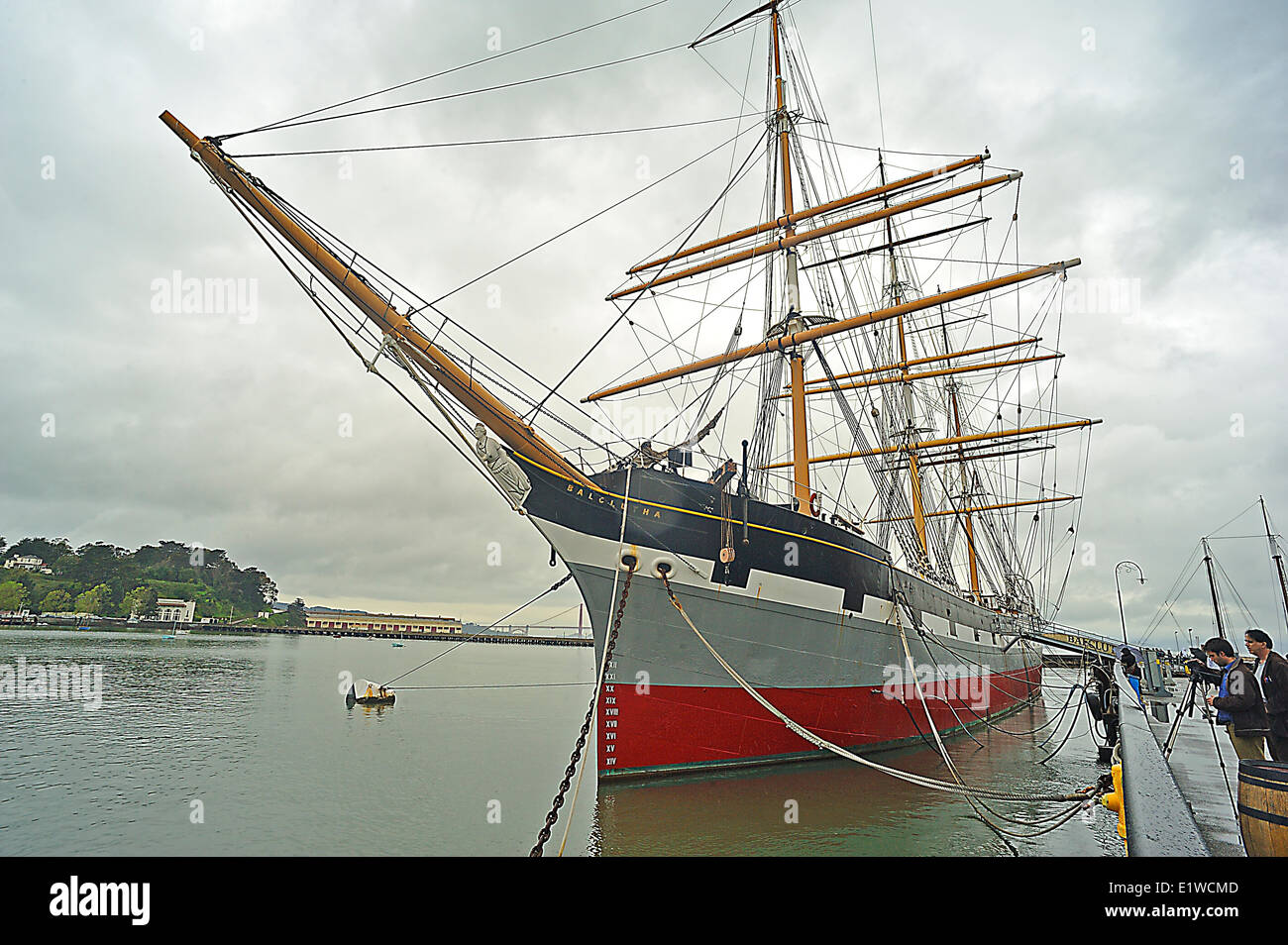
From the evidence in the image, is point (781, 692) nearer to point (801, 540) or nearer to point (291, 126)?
point (801, 540)

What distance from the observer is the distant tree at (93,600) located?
7138 cm

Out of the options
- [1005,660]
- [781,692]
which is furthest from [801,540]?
[1005,660]

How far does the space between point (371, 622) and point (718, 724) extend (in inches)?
4823

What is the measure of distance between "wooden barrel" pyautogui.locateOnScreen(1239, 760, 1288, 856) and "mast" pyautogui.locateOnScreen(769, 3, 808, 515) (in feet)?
30.7

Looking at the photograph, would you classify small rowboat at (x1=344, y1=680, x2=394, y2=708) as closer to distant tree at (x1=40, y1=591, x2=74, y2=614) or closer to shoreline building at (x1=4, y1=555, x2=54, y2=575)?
distant tree at (x1=40, y1=591, x2=74, y2=614)

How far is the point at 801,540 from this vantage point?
11.4 m

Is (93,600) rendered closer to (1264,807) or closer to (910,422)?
(910,422)

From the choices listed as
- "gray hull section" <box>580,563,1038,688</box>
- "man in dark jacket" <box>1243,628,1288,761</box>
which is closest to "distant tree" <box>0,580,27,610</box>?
"gray hull section" <box>580,563,1038,688</box>

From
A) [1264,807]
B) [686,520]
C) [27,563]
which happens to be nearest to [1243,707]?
[1264,807]

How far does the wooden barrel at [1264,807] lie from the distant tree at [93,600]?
9347 centimetres

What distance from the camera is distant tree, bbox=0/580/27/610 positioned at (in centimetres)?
6806

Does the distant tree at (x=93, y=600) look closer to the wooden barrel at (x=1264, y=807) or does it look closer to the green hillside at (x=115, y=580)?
the green hillside at (x=115, y=580)
